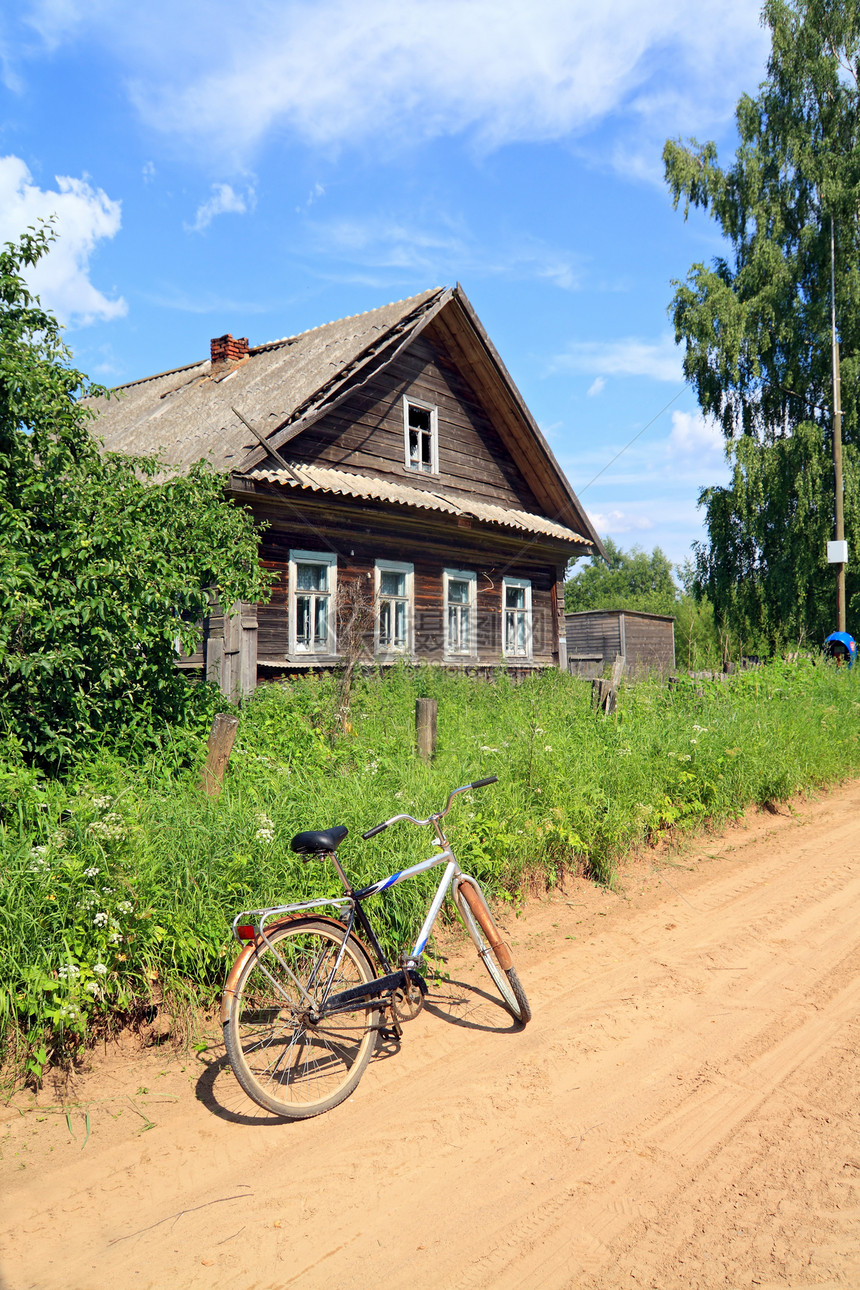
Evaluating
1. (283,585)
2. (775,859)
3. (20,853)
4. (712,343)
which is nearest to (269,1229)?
(20,853)

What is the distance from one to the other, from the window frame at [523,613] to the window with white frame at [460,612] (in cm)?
83

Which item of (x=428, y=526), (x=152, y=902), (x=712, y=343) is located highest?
(x=712, y=343)

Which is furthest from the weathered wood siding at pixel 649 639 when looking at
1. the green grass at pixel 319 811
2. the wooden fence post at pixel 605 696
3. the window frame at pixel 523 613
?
the wooden fence post at pixel 605 696

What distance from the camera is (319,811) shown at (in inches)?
204

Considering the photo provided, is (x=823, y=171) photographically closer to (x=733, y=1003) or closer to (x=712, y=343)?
(x=712, y=343)

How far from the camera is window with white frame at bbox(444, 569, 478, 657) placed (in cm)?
1479

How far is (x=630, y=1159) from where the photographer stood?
2984mm

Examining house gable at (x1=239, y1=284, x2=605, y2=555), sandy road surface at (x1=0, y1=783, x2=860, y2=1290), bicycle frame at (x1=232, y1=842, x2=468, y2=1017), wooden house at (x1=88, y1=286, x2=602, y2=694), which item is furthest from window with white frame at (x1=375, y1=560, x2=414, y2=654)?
bicycle frame at (x1=232, y1=842, x2=468, y2=1017)

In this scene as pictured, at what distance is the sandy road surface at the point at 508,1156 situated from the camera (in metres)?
2.52

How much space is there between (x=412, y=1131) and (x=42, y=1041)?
1.64 m

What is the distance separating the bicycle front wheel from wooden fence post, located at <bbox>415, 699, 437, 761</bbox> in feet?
10.1

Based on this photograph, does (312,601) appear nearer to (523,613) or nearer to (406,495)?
(406,495)

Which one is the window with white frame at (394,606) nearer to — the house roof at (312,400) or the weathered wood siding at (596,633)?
the house roof at (312,400)

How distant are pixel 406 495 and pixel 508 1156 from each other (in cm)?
1112
